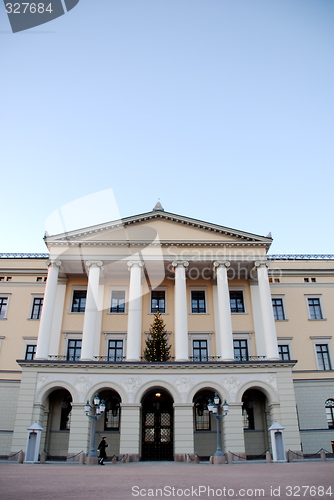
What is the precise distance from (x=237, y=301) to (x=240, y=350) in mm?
4066

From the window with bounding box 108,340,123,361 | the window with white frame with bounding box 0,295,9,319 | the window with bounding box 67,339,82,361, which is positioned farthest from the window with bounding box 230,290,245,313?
the window with white frame with bounding box 0,295,9,319

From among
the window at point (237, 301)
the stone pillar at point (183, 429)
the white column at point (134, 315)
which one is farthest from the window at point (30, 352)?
Answer: the window at point (237, 301)

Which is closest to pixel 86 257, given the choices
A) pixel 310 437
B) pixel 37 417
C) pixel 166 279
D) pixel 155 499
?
pixel 166 279

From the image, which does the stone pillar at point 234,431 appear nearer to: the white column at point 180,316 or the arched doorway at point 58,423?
the white column at point 180,316

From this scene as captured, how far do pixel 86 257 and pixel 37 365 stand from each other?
8.66m

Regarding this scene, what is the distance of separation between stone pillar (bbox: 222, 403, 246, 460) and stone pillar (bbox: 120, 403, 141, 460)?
5709 millimetres

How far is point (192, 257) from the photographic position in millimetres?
33125

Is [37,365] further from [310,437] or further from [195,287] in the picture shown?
[310,437]

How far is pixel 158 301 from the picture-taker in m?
35.2

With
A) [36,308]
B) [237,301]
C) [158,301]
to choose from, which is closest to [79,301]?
[36,308]

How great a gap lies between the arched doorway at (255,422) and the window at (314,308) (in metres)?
8.75

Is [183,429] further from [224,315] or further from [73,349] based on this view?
[73,349]

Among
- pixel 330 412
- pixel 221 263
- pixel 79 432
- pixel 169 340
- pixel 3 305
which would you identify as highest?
pixel 221 263

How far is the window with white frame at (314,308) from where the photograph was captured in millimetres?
36219
